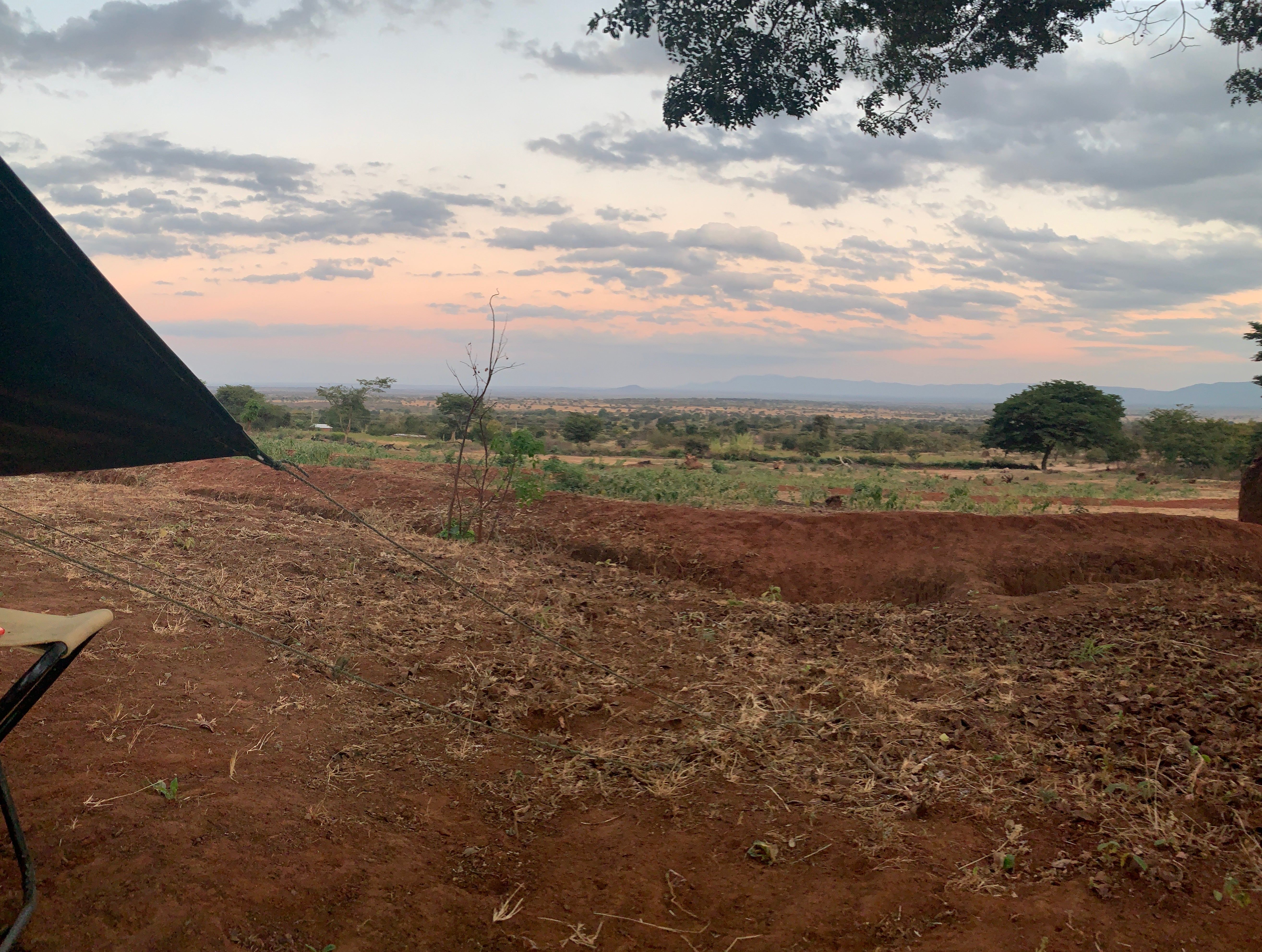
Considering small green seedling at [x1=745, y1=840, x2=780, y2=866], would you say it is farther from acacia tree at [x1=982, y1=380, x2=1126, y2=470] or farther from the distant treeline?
acacia tree at [x1=982, y1=380, x2=1126, y2=470]

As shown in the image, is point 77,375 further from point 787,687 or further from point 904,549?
point 904,549

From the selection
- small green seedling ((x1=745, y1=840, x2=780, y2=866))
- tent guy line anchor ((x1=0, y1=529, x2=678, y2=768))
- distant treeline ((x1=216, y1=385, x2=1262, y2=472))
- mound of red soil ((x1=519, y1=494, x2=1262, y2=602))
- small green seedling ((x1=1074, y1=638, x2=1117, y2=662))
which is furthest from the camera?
distant treeline ((x1=216, y1=385, x2=1262, y2=472))

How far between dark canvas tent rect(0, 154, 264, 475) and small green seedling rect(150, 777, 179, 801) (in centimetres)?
146

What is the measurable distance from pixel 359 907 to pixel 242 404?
3587 centimetres

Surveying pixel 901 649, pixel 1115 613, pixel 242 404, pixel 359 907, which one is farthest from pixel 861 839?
pixel 242 404

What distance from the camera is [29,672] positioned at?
6.01ft

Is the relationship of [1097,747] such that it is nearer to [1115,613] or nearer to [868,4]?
[1115,613]

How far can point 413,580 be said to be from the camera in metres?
6.30

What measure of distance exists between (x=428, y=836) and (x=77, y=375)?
2669mm

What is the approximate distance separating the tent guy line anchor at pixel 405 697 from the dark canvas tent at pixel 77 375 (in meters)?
0.54

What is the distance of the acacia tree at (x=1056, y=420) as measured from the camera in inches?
1163

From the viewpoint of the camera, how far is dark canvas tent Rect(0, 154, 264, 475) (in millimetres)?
3072

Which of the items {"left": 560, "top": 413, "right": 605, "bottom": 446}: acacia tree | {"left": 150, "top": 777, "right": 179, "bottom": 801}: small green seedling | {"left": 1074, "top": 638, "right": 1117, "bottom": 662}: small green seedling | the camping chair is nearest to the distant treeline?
{"left": 560, "top": 413, "right": 605, "bottom": 446}: acacia tree

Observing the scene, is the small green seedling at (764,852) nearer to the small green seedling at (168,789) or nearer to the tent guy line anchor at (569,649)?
the tent guy line anchor at (569,649)
